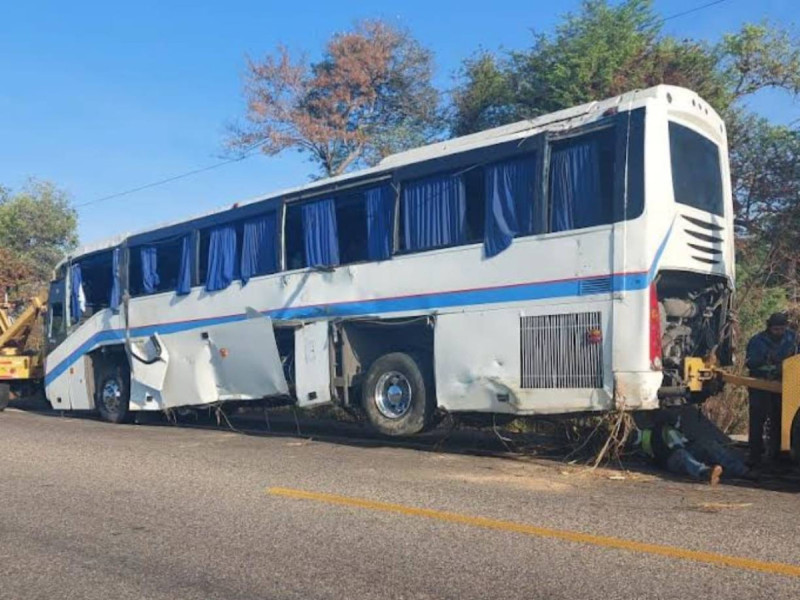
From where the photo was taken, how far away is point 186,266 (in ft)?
42.1

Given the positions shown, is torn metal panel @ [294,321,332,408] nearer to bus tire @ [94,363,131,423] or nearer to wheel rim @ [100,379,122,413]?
bus tire @ [94,363,131,423]

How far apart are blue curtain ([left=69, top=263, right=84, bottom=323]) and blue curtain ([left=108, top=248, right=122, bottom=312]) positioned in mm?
1013

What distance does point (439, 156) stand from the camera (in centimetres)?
967

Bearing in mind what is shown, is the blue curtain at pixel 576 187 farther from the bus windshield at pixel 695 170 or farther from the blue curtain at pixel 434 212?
the blue curtain at pixel 434 212

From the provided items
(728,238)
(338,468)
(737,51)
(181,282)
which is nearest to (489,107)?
(737,51)

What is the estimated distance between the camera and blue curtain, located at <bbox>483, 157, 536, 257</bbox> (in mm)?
8773

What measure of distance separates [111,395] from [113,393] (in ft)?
0.27

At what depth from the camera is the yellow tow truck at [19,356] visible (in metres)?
17.3

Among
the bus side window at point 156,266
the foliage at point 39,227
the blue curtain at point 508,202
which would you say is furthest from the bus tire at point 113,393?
the foliage at point 39,227

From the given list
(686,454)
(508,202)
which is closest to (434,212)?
(508,202)

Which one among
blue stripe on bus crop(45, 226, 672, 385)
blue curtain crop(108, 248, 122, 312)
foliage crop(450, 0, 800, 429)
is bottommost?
blue stripe on bus crop(45, 226, 672, 385)

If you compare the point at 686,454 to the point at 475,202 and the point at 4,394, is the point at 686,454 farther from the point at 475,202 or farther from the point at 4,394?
the point at 4,394

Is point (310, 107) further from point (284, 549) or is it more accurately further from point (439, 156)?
point (284, 549)

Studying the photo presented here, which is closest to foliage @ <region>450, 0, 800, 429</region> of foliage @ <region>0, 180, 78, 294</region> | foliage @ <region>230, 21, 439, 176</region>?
foliage @ <region>230, 21, 439, 176</region>
